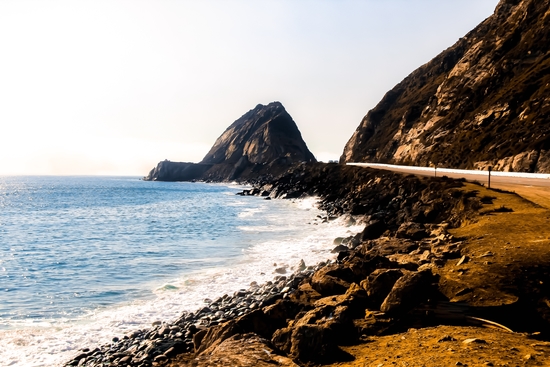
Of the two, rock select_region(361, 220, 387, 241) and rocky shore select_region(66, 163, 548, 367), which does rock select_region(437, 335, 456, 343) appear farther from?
rock select_region(361, 220, 387, 241)

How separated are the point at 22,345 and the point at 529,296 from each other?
623 inches

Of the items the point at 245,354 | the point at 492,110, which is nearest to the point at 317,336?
the point at 245,354

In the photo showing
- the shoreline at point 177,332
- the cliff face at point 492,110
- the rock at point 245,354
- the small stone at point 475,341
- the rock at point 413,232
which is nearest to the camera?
the small stone at point 475,341

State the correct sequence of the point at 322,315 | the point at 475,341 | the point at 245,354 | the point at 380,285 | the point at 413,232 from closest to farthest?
the point at 475,341 < the point at 245,354 < the point at 322,315 < the point at 380,285 < the point at 413,232

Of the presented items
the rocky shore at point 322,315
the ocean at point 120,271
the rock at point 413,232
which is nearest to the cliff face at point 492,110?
the ocean at point 120,271

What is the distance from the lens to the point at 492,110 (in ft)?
194

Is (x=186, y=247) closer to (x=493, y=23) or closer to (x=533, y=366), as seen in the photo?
(x=533, y=366)

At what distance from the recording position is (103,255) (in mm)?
27797

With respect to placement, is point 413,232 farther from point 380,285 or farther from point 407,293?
point 407,293

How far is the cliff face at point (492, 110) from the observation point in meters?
47.5

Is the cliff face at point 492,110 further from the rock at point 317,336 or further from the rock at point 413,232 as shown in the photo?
the rock at point 317,336

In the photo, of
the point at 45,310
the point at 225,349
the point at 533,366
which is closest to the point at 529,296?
the point at 533,366

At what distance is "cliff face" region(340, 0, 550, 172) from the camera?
47.5m

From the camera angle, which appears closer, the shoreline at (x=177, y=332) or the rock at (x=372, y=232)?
the shoreline at (x=177, y=332)
